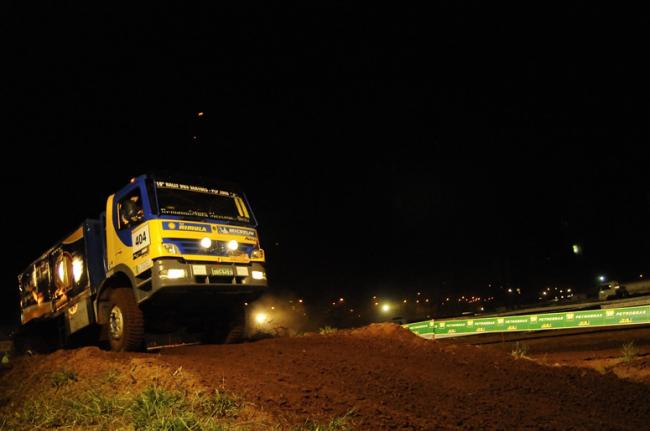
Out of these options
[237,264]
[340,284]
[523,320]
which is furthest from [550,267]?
[237,264]

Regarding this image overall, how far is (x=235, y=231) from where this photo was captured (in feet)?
28.5

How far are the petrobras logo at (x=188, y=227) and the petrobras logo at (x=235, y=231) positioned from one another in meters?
0.25

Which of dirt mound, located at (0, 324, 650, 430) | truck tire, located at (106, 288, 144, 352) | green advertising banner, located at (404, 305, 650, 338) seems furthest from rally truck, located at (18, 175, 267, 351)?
green advertising banner, located at (404, 305, 650, 338)

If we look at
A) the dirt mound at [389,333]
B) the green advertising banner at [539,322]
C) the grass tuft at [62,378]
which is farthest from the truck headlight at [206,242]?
the green advertising banner at [539,322]

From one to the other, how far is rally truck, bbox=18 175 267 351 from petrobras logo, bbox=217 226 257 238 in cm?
2

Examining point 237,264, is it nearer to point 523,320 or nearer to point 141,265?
point 141,265

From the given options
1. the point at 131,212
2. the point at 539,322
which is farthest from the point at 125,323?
the point at 539,322

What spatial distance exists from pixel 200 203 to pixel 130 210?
49.6 inches

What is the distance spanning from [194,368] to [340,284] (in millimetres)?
69023

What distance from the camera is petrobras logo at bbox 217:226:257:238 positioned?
848 cm

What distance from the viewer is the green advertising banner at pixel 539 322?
10.7 m

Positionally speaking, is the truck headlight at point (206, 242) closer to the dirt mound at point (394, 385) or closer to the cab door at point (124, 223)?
the cab door at point (124, 223)

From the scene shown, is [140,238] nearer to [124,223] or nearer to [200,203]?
[124,223]

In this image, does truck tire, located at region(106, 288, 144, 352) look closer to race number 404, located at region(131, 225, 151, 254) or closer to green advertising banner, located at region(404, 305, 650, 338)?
race number 404, located at region(131, 225, 151, 254)
